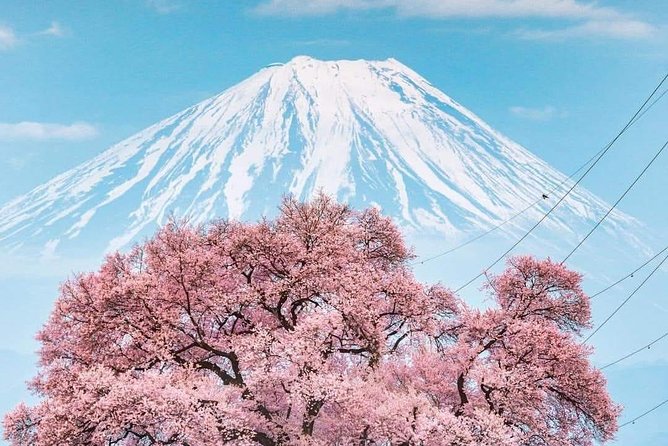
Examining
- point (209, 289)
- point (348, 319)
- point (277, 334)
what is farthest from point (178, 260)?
point (348, 319)

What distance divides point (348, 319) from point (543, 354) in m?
6.04

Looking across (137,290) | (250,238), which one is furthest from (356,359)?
(137,290)

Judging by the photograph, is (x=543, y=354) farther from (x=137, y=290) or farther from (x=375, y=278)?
(x=137, y=290)

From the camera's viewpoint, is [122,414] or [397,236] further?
[397,236]

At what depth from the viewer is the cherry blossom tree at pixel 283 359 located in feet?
75.0

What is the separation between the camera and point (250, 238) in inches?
1017

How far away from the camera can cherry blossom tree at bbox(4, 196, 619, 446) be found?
75.0 feet

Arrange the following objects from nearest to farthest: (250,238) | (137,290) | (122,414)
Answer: (122,414)
(137,290)
(250,238)

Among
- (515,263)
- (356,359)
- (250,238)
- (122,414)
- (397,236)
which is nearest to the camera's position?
(122,414)

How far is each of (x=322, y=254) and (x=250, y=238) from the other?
2293mm

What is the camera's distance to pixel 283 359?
79.9ft

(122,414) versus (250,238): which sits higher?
(250,238)

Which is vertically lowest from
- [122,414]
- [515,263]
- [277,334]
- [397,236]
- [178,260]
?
[122,414]

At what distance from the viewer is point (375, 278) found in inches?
1060
